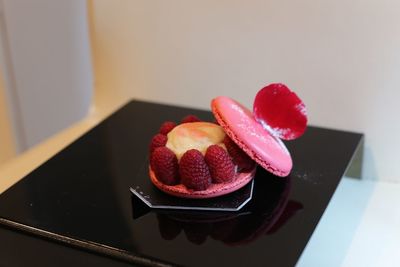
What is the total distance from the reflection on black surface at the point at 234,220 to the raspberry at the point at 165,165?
0.05 metres

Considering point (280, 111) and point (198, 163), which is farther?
point (280, 111)

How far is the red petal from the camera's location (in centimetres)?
91

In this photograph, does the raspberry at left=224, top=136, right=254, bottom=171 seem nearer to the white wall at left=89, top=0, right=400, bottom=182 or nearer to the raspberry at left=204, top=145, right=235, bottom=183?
the raspberry at left=204, top=145, right=235, bottom=183

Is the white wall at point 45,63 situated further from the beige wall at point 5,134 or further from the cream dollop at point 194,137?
the cream dollop at point 194,137

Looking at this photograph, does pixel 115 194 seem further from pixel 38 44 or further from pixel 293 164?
pixel 38 44

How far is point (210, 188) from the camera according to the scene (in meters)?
0.85

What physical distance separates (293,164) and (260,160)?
0.43 ft

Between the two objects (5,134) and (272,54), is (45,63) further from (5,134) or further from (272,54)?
(272,54)

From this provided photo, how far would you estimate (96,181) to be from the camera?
0.94 m

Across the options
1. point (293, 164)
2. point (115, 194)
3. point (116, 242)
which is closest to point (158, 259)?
point (116, 242)

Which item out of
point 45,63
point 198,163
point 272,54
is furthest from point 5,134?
point 198,163

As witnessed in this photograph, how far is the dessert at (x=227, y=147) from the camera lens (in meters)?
0.84

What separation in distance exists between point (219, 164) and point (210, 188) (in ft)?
0.13

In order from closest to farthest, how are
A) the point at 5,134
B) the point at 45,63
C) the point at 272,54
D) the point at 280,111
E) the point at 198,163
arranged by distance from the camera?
the point at 198,163 < the point at 280,111 < the point at 272,54 < the point at 45,63 < the point at 5,134
